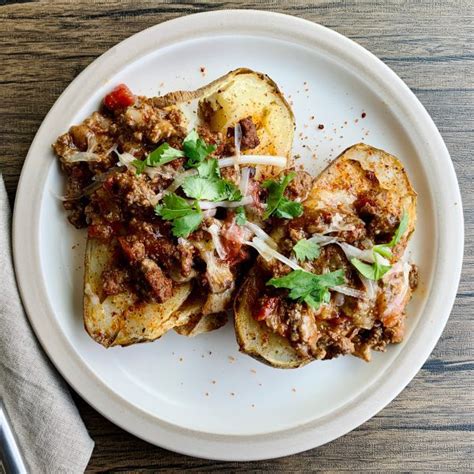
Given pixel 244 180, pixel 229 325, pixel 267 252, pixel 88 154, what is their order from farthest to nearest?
pixel 229 325 < pixel 88 154 < pixel 244 180 < pixel 267 252

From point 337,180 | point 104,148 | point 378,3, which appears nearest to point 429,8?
point 378,3

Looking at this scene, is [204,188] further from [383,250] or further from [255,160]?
[383,250]

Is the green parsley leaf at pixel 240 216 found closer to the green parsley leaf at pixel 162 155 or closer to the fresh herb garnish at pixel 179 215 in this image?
the fresh herb garnish at pixel 179 215

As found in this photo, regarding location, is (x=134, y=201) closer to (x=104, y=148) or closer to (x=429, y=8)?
(x=104, y=148)

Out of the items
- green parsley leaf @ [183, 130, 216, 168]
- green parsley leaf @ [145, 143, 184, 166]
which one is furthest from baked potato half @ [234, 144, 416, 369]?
green parsley leaf @ [145, 143, 184, 166]

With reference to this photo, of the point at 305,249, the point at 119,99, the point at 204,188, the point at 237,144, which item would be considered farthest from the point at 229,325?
the point at 119,99

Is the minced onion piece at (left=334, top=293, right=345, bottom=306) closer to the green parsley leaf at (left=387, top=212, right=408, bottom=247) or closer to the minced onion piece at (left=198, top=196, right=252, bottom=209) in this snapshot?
the green parsley leaf at (left=387, top=212, right=408, bottom=247)

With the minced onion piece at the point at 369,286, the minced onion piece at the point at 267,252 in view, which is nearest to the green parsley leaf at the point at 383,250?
the minced onion piece at the point at 369,286
